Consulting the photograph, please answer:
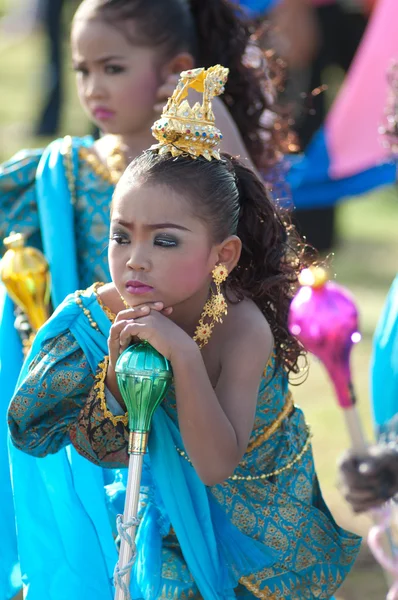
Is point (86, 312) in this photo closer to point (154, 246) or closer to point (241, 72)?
point (154, 246)

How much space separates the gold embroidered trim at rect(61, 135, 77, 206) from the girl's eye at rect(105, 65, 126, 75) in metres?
0.23

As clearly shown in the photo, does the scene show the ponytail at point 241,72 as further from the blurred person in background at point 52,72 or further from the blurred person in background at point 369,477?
the blurred person in background at point 52,72

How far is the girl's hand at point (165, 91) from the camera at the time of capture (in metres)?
3.49

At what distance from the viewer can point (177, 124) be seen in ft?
8.06

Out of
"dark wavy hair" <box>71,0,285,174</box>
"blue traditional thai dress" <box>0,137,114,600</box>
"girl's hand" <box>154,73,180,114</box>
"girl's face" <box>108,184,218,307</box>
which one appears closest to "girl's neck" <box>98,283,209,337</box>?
"girl's face" <box>108,184,218,307</box>

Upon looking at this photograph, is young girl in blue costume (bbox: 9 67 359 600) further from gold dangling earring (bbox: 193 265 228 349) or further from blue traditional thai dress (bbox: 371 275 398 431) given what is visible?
blue traditional thai dress (bbox: 371 275 398 431)

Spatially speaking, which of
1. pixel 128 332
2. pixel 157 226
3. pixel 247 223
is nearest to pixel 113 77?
pixel 247 223

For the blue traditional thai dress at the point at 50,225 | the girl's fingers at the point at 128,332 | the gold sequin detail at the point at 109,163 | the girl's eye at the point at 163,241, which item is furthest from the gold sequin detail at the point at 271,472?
the gold sequin detail at the point at 109,163

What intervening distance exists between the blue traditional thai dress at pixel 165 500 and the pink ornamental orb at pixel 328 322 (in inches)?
19.1

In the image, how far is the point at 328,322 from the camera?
2150 mm

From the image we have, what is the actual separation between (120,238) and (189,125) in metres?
0.25

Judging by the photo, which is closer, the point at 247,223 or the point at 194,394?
the point at 194,394

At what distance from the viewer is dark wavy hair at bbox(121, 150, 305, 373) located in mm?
2471

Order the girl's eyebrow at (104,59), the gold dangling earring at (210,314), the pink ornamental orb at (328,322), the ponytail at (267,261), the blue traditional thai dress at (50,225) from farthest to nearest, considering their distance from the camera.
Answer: the girl's eyebrow at (104,59) < the blue traditional thai dress at (50,225) < the ponytail at (267,261) < the gold dangling earring at (210,314) < the pink ornamental orb at (328,322)
